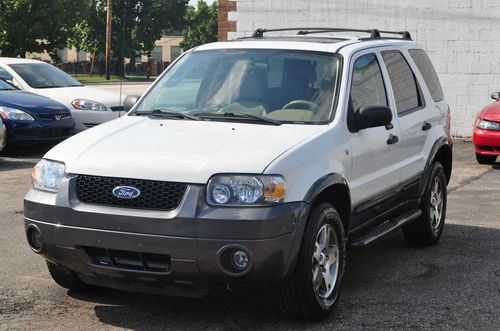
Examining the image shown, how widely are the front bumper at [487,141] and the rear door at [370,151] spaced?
20.8 ft

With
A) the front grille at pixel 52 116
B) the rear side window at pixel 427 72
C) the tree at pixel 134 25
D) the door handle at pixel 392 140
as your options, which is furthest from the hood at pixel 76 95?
the tree at pixel 134 25

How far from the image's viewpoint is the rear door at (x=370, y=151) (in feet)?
19.3

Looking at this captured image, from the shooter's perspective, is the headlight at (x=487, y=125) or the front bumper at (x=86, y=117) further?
the front bumper at (x=86, y=117)

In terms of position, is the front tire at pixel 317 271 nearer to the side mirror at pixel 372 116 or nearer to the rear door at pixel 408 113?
the side mirror at pixel 372 116

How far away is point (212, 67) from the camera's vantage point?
21.0ft

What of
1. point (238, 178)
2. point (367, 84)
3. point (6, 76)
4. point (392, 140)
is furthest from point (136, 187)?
point (6, 76)

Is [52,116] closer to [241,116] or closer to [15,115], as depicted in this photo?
[15,115]

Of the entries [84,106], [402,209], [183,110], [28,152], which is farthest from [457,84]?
[183,110]

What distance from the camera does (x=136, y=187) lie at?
492cm

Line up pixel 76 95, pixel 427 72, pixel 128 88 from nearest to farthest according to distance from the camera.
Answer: pixel 427 72, pixel 76 95, pixel 128 88

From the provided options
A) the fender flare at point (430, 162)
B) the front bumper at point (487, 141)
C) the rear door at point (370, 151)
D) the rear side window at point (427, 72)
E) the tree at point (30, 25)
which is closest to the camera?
the rear door at point (370, 151)

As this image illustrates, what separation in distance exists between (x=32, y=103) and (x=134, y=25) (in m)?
71.9

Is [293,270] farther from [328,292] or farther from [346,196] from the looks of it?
[346,196]

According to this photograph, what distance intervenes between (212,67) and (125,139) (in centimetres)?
124
